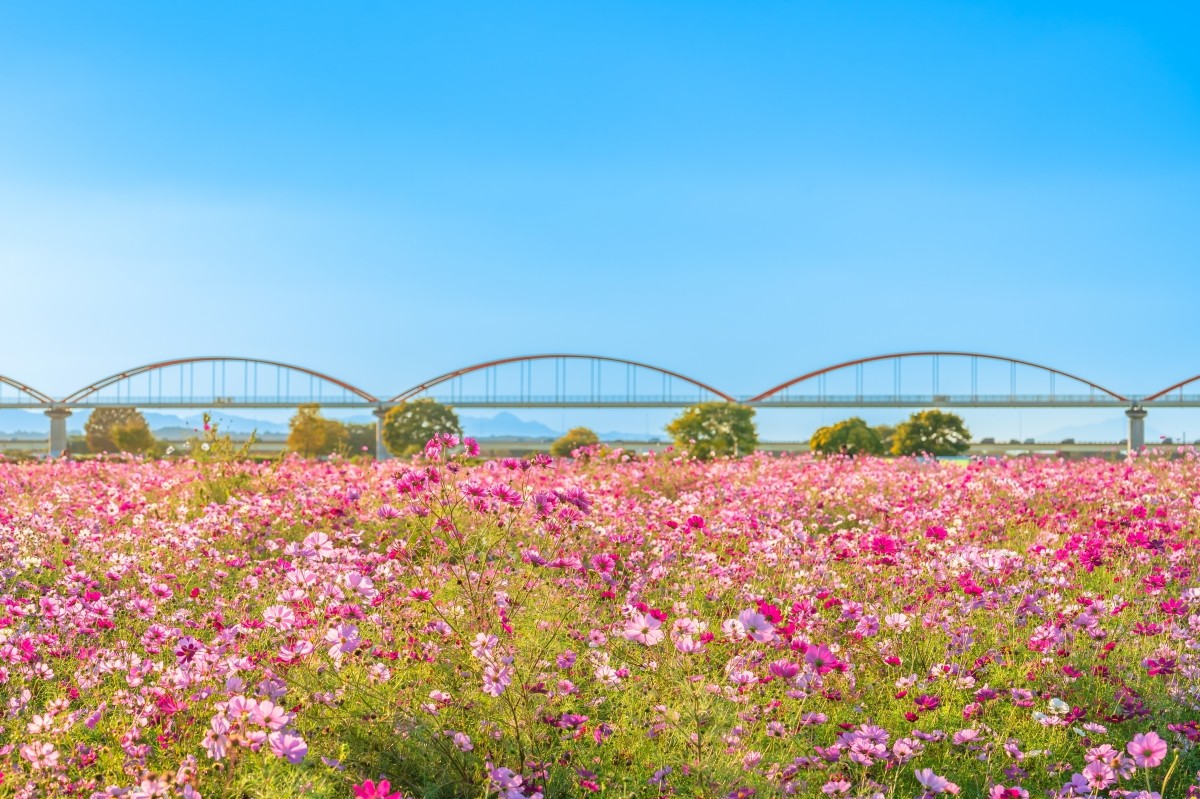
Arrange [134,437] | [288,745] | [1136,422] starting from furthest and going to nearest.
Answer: [1136,422] < [134,437] < [288,745]

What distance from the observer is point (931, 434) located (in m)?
45.0

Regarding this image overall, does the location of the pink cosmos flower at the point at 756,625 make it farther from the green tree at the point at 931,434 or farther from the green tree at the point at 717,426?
the green tree at the point at 931,434

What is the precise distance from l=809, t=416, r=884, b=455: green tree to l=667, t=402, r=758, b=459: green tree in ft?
19.3

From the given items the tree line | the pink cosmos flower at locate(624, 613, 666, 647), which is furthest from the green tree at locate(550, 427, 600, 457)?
the pink cosmos flower at locate(624, 613, 666, 647)

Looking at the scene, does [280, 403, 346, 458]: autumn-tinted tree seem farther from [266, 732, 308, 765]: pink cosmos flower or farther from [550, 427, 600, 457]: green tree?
[266, 732, 308, 765]: pink cosmos flower

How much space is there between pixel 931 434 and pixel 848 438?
13.4m

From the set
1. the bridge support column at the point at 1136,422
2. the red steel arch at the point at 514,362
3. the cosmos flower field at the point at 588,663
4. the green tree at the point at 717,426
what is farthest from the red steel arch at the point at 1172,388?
the cosmos flower field at the point at 588,663

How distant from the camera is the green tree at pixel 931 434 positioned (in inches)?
1764

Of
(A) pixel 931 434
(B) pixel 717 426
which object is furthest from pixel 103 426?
(A) pixel 931 434

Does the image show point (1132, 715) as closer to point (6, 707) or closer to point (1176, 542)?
point (1176, 542)

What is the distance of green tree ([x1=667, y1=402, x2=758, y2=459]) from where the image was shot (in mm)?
26531

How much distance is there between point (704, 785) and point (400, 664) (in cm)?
206

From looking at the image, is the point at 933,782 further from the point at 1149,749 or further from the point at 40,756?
the point at 40,756

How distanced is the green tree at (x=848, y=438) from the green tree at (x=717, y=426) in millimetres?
5884
